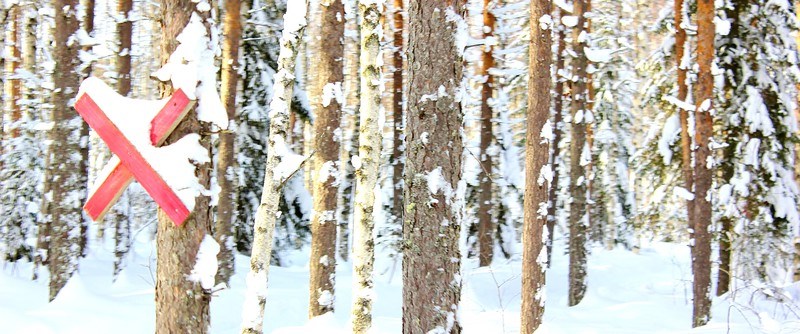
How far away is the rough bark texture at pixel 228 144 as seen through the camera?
35.7ft

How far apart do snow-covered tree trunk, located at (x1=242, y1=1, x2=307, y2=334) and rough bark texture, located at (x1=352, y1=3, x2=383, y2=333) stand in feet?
4.69

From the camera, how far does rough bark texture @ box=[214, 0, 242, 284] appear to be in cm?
1088

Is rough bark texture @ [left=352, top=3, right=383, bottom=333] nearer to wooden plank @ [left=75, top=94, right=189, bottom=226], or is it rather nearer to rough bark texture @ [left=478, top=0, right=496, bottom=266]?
wooden plank @ [left=75, top=94, right=189, bottom=226]

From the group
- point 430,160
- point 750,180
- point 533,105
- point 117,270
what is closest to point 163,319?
point 430,160

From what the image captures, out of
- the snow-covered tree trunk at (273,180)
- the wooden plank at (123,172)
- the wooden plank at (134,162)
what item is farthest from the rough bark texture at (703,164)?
the wooden plank at (134,162)

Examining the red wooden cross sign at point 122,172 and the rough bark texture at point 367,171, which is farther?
the rough bark texture at point 367,171

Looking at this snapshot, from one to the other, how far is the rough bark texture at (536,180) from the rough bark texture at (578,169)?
5.35 meters

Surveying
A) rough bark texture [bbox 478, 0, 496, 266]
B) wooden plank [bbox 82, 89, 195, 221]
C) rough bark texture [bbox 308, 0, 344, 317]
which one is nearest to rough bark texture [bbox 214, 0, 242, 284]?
rough bark texture [bbox 308, 0, 344, 317]

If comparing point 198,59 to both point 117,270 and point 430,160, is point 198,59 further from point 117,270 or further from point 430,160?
point 117,270

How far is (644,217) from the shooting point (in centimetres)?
1549

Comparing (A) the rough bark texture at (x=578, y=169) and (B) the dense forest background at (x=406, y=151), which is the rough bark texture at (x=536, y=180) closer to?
(B) the dense forest background at (x=406, y=151)

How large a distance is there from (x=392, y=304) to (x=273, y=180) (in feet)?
26.1

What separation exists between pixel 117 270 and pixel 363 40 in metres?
7.98

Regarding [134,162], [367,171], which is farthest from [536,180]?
[134,162]
